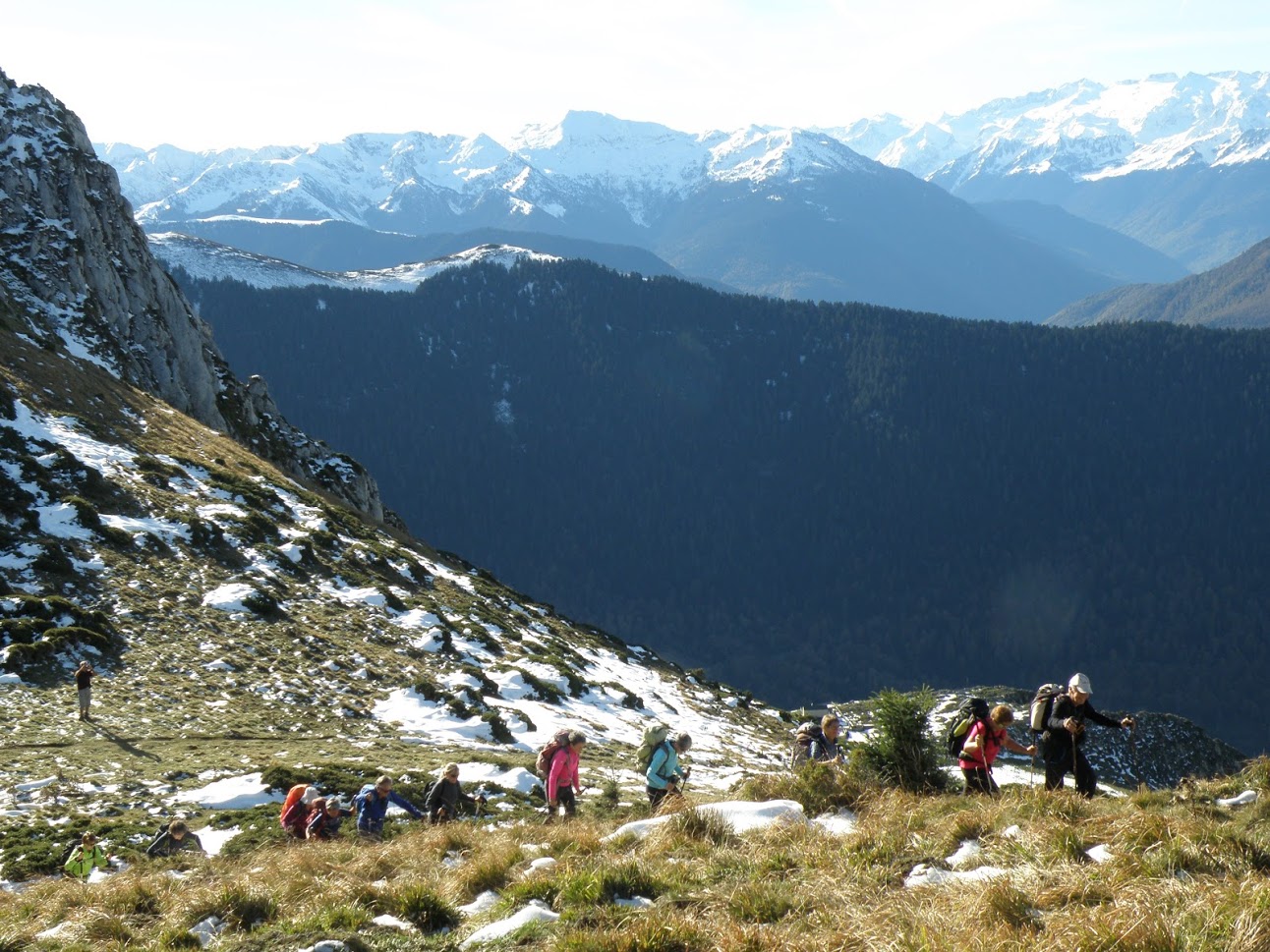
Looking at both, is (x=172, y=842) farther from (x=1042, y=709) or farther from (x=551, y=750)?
(x=1042, y=709)

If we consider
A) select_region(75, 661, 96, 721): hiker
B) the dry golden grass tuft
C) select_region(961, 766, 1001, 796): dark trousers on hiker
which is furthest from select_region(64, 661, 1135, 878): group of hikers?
select_region(75, 661, 96, 721): hiker

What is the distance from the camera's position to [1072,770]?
547 inches

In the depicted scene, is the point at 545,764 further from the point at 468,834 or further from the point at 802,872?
the point at 802,872

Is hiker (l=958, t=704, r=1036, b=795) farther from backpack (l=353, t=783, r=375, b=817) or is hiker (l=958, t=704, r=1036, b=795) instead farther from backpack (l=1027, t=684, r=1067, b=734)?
backpack (l=353, t=783, r=375, b=817)

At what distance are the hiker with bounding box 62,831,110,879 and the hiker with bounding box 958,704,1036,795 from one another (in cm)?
1263

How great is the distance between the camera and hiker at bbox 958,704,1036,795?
1380 cm

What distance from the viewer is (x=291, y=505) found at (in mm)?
46188

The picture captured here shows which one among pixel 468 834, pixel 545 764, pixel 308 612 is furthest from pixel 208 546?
pixel 468 834

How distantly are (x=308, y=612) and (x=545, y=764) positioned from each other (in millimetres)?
19476

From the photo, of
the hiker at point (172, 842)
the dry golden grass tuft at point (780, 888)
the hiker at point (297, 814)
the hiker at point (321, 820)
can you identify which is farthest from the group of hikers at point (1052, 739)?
the hiker at point (172, 842)

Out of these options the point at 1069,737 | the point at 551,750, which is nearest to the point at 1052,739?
the point at 1069,737

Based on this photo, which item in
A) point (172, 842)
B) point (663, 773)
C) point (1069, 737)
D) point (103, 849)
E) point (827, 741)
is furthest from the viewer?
point (827, 741)

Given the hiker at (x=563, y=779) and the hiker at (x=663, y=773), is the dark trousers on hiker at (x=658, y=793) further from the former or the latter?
the hiker at (x=563, y=779)

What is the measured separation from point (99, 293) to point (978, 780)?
60106 millimetres
